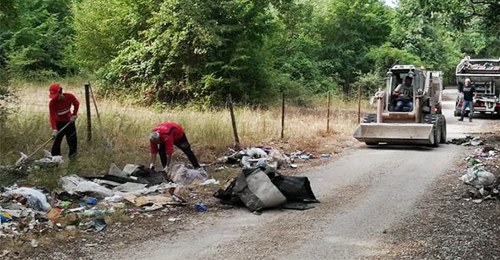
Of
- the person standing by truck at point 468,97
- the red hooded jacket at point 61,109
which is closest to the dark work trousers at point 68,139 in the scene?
the red hooded jacket at point 61,109

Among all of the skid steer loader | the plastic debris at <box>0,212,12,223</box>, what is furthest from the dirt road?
the skid steer loader

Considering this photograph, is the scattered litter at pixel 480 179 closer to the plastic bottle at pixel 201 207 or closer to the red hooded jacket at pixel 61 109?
the plastic bottle at pixel 201 207

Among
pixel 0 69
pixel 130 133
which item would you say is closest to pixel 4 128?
pixel 0 69

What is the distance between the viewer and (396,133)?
14453mm

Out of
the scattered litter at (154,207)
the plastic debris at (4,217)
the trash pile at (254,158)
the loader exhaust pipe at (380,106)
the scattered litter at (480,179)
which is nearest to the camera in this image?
the plastic debris at (4,217)

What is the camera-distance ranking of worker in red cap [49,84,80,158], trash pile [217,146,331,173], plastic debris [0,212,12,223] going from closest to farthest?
plastic debris [0,212,12,223], worker in red cap [49,84,80,158], trash pile [217,146,331,173]

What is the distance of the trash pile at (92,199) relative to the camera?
681 centimetres

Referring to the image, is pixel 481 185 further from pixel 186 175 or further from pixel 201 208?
pixel 186 175

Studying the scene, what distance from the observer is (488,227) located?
6949mm

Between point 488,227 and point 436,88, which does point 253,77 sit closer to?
point 436,88

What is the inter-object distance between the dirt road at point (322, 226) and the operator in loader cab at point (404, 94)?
4.85 meters

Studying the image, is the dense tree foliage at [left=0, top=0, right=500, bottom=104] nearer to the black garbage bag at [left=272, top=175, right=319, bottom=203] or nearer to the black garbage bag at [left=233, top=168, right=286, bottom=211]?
the black garbage bag at [left=233, top=168, right=286, bottom=211]

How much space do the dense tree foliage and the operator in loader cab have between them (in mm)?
3453

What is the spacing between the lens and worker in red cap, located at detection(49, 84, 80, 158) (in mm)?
10367
